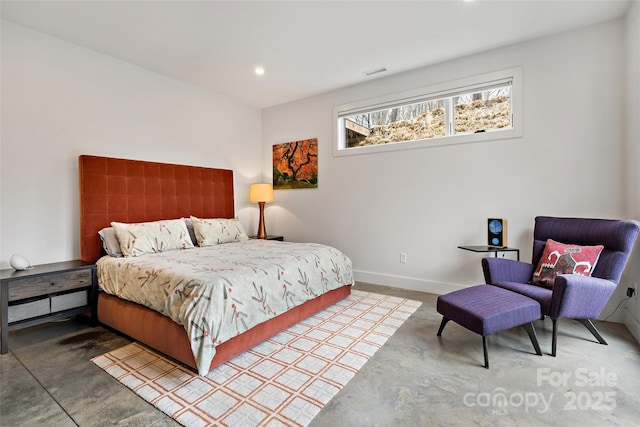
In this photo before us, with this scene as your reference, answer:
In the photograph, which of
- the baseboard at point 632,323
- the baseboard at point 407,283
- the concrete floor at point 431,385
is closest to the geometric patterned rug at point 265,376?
the concrete floor at point 431,385

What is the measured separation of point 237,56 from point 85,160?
1.97 m

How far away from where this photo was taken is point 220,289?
2.04 metres

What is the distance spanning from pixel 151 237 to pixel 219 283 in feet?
5.07

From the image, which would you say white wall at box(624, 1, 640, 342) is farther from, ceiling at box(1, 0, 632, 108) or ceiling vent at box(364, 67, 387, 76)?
ceiling vent at box(364, 67, 387, 76)

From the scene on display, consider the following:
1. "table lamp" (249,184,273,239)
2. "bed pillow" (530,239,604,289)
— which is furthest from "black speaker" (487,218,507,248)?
"table lamp" (249,184,273,239)

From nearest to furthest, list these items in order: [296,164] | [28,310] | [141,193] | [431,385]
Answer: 1. [431,385]
2. [28,310]
3. [141,193]
4. [296,164]

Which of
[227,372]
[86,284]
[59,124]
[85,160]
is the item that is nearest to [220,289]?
[227,372]

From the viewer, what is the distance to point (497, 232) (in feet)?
10.2

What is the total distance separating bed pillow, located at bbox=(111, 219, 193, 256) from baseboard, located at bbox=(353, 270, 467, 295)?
2.37 meters

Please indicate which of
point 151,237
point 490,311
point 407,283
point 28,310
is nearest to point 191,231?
point 151,237

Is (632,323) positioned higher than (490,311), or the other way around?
(490,311)

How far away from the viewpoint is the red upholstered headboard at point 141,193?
310 cm

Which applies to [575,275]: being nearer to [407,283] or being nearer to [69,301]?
[407,283]

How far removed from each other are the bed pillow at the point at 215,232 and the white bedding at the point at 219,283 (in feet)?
1.38
